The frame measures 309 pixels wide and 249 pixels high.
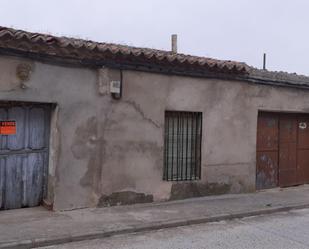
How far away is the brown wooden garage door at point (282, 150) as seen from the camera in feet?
38.6

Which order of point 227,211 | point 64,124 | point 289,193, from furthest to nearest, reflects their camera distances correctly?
point 289,193
point 227,211
point 64,124

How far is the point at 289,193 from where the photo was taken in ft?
37.1

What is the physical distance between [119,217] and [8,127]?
2497 millimetres

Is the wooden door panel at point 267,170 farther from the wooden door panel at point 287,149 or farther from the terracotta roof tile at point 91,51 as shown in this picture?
the terracotta roof tile at point 91,51

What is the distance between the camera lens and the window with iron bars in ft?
32.6

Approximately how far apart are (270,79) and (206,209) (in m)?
4.24

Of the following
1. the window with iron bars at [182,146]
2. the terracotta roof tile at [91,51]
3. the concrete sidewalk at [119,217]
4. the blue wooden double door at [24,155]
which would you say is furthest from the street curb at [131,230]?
the terracotta roof tile at [91,51]

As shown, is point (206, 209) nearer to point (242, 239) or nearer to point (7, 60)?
point (242, 239)

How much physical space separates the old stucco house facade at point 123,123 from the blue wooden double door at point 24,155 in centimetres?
2

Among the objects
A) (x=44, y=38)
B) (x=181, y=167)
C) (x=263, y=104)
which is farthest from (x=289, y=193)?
(x=44, y=38)

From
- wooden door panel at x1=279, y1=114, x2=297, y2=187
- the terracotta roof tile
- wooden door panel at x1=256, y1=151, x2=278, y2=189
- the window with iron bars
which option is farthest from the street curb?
the terracotta roof tile

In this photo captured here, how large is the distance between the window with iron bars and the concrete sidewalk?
67 cm

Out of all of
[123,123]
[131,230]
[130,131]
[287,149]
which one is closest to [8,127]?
[123,123]

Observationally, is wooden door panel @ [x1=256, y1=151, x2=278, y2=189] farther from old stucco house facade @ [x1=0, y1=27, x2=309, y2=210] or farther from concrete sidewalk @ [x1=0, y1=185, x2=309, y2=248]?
concrete sidewalk @ [x1=0, y1=185, x2=309, y2=248]
